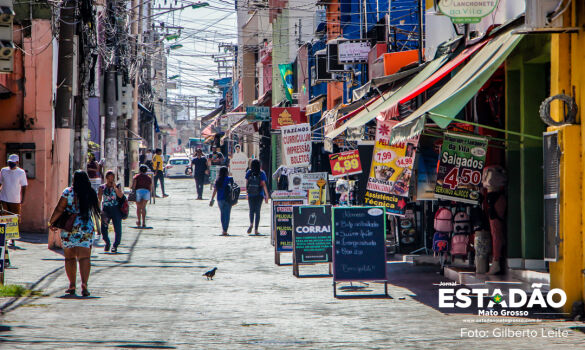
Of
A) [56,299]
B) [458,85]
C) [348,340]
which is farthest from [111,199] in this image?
[348,340]

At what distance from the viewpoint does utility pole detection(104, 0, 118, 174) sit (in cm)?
2677

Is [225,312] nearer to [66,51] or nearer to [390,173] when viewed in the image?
[390,173]

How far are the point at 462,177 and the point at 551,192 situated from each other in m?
2.30

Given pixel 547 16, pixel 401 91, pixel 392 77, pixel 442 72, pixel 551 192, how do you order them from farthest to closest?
pixel 392 77, pixel 401 91, pixel 442 72, pixel 551 192, pixel 547 16

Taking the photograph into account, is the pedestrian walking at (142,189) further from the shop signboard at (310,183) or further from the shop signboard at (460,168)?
the shop signboard at (460,168)

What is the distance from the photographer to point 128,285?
1323 centimetres

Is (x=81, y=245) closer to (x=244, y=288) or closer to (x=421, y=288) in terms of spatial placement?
(x=244, y=288)

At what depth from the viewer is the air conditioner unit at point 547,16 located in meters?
9.67

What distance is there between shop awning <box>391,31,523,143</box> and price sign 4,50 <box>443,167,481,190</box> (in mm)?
1283

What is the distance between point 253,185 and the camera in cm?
2242

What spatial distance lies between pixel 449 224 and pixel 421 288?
4.81 ft

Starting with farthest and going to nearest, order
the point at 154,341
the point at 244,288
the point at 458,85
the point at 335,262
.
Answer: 1. the point at 244,288
2. the point at 335,262
3. the point at 458,85
4. the point at 154,341

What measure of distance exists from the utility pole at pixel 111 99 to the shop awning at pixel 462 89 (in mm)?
16850

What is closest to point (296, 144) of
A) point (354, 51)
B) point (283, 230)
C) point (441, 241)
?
point (354, 51)
